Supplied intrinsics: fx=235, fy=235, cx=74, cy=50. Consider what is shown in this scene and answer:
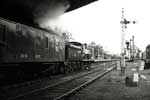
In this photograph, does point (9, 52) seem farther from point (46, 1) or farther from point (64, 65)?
point (64, 65)

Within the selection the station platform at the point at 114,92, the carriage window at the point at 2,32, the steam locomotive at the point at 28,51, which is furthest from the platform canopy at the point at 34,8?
the station platform at the point at 114,92

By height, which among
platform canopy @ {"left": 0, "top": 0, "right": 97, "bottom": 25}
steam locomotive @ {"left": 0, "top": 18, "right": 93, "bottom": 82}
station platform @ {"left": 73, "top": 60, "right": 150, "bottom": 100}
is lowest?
station platform @ {"left": 73, "top": 60, "right": 150, "bottom": 100}

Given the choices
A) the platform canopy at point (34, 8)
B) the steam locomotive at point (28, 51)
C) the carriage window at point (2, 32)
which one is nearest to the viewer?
the carriage window at point (2, 32)

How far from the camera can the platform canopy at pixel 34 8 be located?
484 inches

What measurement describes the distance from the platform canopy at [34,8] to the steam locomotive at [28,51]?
85 cm

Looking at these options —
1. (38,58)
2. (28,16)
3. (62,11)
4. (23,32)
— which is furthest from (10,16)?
(62,11)

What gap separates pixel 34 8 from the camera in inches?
563

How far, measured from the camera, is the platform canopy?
484 inches

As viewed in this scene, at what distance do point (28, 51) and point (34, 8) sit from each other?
9.67 ft

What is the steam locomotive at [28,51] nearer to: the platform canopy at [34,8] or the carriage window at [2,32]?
the carriage window at [2,32]

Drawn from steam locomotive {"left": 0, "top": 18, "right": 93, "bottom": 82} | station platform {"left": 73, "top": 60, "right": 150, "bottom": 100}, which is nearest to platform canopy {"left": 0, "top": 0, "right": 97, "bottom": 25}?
steam locomotive {"left": 0, "top": 18, "right": 93, "bottom": 82}

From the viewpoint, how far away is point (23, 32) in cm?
1240

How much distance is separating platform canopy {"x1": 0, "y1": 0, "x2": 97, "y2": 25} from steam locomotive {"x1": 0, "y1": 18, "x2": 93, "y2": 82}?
0.85m

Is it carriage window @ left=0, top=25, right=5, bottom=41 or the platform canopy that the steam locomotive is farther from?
the platform canopy
